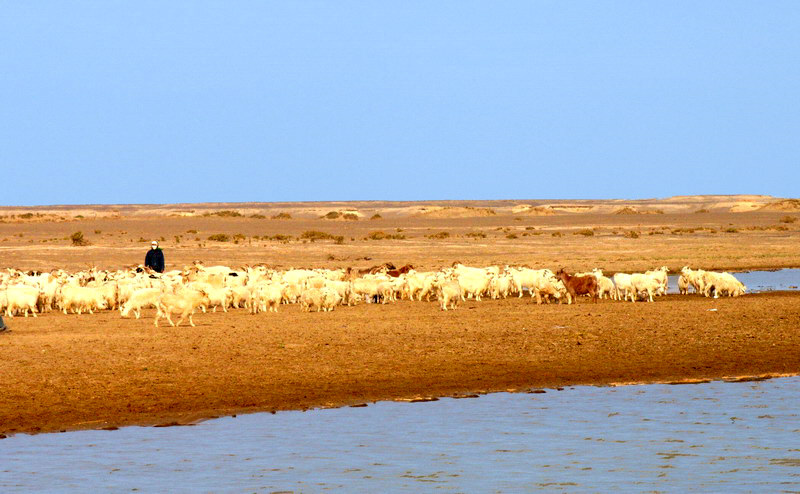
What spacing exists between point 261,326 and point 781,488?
12.6 m

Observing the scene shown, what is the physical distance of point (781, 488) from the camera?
958 cm

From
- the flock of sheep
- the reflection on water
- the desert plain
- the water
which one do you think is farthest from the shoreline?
the water

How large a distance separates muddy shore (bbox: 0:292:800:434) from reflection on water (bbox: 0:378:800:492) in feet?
2.56

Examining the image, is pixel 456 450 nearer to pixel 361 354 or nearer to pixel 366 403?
pixel 366 403

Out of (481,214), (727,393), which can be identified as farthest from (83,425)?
(481,214)

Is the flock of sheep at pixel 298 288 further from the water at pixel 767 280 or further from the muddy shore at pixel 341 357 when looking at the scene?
the water at pixel 767 280

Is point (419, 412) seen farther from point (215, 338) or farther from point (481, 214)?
point (481, 214)

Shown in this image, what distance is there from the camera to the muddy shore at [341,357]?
43.7 ft

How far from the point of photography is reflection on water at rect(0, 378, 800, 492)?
9.88 metres

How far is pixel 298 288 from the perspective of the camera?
2652 centimetres

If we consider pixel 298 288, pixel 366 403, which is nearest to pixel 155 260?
pixel 298 288

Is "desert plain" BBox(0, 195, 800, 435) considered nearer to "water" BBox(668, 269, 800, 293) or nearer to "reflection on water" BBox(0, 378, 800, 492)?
"reflection on water" BBox(0, 378, 800, 492)

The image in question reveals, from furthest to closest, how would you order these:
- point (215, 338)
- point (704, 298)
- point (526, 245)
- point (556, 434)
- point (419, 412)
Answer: point (526, 245), point (704, 298), point (215, 338), point (419, 412), point (556, 434)

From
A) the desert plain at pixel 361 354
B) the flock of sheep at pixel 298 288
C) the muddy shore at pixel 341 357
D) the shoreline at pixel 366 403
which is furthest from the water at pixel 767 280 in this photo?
the shoreline at pixel 366 403
